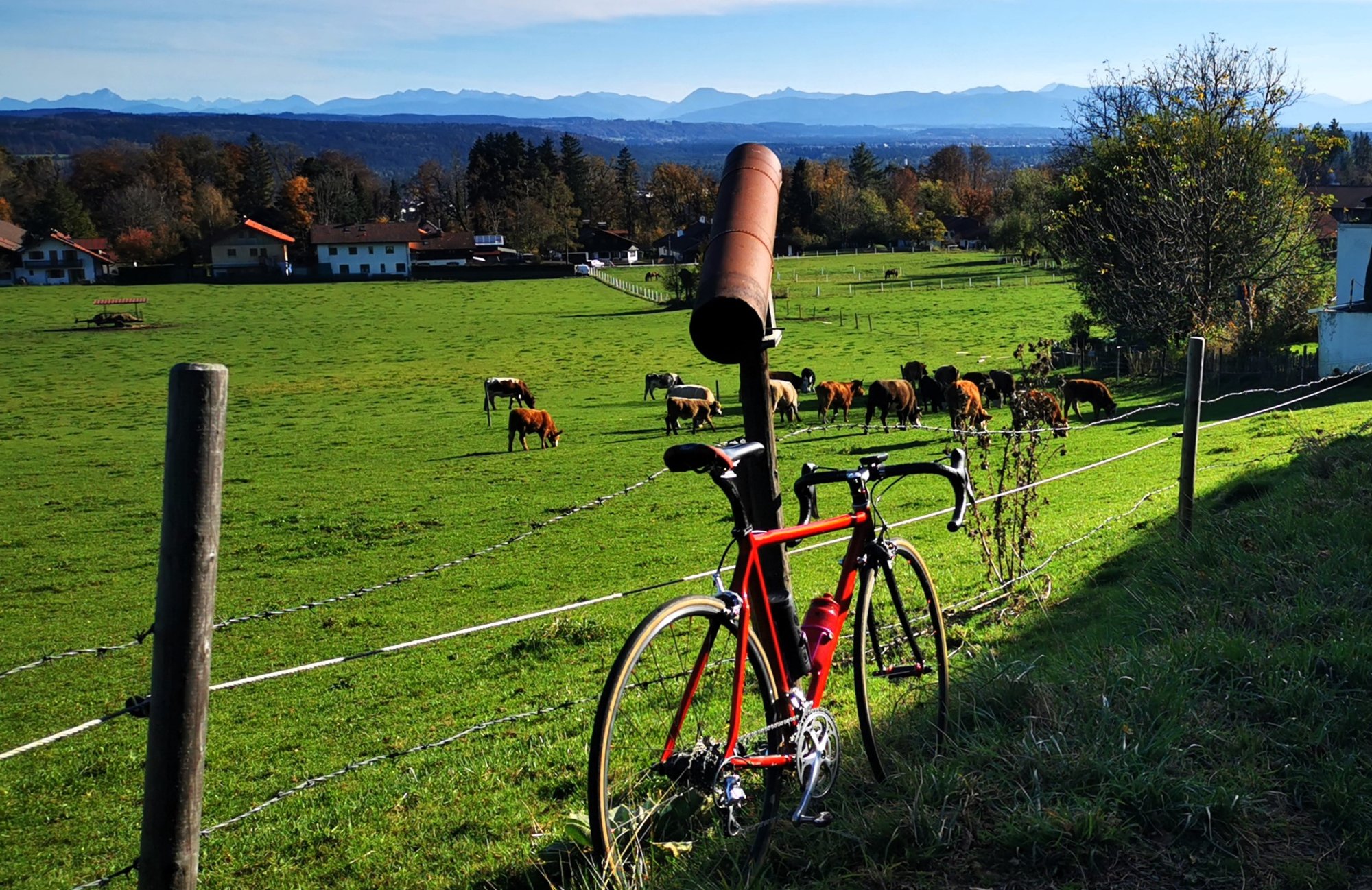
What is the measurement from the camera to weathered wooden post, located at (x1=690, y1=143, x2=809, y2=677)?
4.65 metres

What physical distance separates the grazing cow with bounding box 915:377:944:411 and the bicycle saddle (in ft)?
98.8

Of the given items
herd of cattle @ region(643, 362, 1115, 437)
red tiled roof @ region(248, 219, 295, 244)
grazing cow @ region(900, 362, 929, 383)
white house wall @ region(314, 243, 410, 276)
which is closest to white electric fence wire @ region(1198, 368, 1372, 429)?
herd of cattle @ region(643, 362, 1115, 437)

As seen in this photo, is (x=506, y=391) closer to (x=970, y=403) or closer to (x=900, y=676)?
(x=970, y=403)

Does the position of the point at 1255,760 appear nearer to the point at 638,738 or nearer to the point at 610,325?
the point at 638,738

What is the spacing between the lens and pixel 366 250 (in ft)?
382

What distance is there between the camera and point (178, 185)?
14338cm

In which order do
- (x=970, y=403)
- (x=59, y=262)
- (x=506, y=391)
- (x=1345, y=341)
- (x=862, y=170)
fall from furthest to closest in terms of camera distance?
(x=862, y=170) < (x=59, y=262) < (x=506, y=391) < (x=1345, y=341) < (x=970, y=403)

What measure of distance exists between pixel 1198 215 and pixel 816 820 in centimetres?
3757

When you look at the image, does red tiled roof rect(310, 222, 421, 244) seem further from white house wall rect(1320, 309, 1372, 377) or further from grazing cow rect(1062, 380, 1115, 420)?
white house wall rect(1320, 309, 1372, 377)

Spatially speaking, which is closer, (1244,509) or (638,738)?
(638,738)

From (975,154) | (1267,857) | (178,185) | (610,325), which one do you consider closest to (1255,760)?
(1267,857)

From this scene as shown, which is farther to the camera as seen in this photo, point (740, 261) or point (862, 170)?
point (862, 170)

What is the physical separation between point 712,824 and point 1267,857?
6.18 ft

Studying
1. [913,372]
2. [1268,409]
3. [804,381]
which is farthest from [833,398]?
[1268,409]
